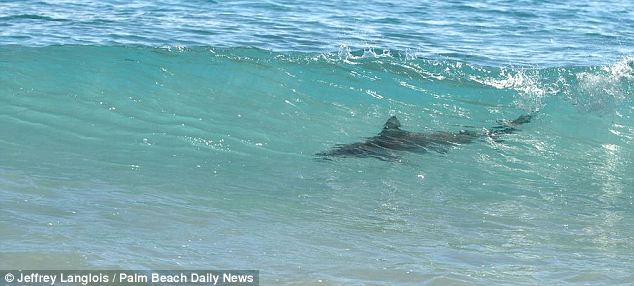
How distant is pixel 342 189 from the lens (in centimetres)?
959

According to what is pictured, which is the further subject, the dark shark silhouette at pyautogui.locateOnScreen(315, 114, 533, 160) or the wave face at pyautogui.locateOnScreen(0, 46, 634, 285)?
the dark shark silhouette at pyautogui.locateOnScreen(315, 114, 533, 160)

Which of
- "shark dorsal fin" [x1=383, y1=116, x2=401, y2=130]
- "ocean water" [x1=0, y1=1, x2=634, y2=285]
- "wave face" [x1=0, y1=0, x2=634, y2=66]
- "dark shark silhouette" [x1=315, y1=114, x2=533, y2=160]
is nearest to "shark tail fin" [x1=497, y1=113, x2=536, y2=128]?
"ocean water" [x1=0, y1=1, x2=634, y2=285]

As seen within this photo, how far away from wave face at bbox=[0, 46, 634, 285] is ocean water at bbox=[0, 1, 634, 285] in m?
0.04

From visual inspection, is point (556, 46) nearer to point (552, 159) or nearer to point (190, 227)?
point (552, 159)

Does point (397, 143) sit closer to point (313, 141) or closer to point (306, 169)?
point (313, 141)

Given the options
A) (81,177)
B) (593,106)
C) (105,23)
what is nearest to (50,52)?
(105,23)

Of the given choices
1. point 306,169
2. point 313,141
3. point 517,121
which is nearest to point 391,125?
point 313,141

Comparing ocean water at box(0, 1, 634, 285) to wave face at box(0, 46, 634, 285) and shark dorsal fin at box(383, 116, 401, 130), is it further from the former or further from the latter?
shark dorsal fin at box(383, 116, 401, 130)

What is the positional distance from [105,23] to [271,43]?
351 centimetres

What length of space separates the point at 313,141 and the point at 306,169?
143cm

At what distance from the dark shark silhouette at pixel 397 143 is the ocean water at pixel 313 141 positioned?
20 centimetres

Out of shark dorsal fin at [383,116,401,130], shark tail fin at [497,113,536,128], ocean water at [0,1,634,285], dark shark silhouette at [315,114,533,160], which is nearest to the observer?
ocean water at [0,1,634,285]

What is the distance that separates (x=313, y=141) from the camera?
11.7m

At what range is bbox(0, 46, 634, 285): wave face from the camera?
739 centimetres
